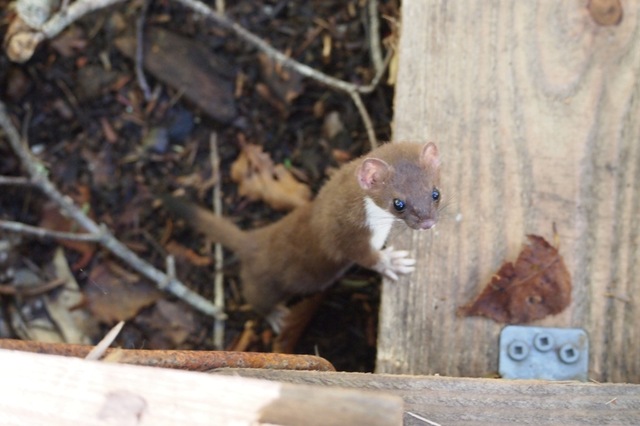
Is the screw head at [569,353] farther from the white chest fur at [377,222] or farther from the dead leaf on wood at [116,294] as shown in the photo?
the dead leaf on wood at [116,294]

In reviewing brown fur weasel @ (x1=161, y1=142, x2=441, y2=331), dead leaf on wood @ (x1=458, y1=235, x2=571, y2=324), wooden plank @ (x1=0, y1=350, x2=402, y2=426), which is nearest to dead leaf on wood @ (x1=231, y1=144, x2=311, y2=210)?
brown fur weasel @ (x1=161, y1=142, x2=441, y2=331)

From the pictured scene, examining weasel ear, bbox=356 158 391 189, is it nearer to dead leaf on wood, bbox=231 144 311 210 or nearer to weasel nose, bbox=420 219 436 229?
weasel nose, bbox=420 219 436 229

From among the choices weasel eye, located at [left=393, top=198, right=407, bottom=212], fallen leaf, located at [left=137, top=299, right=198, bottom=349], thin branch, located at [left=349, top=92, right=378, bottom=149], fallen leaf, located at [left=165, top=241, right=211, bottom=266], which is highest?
thin branch, located at [left=349, top=92, right=378, bottom=149]

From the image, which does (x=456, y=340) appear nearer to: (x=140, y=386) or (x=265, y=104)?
(x=140, y=386)

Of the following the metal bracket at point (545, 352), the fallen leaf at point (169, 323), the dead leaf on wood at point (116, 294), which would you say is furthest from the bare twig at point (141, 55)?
the metal bracket at point (545, 352)

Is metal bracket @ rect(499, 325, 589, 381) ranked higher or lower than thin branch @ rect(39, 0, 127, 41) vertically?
lower

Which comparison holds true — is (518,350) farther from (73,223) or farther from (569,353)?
(73,223)
